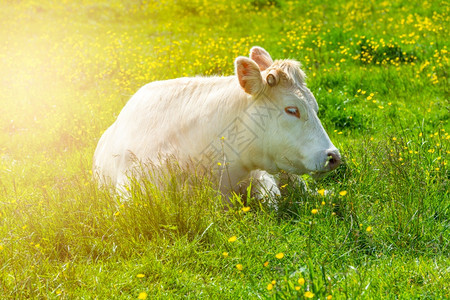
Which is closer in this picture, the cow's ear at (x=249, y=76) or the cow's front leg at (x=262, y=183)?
the cow's ear at (x=249, y=76)

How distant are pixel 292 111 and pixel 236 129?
1.64 ft

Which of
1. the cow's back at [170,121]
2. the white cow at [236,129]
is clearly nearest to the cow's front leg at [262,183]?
the white cow at [236,129]

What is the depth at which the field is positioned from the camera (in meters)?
3.26

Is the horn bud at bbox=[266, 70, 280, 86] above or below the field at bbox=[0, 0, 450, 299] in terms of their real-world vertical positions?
above

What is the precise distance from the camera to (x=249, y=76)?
436 centimetres

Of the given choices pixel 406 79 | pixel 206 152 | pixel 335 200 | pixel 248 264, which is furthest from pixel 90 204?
pixel 406 79

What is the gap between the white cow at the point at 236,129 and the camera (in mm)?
4355

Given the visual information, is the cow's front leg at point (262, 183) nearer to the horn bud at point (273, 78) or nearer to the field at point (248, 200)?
the field at point (248, 200)

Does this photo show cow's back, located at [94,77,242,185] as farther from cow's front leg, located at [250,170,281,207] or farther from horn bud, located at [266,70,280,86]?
cow's front leg, located at [250,170,281,207]

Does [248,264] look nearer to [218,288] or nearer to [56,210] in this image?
[218,288]

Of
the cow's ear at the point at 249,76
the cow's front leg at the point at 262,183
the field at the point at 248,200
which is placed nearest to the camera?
the field at the point at 248,200
